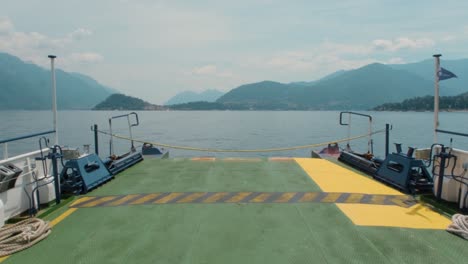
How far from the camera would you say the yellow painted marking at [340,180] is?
656cm

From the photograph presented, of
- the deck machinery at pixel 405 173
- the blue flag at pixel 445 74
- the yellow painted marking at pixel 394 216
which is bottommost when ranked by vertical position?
the yellow painted marking at pixel 394 216

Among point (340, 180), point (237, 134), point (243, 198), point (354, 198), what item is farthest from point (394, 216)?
point (237, 134)

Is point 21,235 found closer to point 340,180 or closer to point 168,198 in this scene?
point 168,198

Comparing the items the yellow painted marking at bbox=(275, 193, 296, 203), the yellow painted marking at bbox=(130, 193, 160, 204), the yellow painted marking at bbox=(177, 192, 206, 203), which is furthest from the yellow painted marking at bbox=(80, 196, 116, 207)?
Result: the yellow painted marking at bbox=(275, 193, 296, 203)

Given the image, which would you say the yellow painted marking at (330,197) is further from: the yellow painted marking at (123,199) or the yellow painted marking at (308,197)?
the yellow painted marking at (123,199)

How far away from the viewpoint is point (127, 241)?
416cm

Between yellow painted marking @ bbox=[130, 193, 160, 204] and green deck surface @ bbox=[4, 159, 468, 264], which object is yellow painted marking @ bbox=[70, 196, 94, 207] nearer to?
green deck surface @ bbox=[4, 159, 468, 264]

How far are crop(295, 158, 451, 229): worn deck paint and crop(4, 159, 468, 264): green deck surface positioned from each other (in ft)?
0.72

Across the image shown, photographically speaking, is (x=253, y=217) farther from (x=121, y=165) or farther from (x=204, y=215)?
(x=121, y=165)

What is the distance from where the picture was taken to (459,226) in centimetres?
445

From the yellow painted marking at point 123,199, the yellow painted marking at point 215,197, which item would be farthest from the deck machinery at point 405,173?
the yellow painted marking at point 123,199

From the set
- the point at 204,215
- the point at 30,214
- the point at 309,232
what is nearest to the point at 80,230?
the point at 30,214

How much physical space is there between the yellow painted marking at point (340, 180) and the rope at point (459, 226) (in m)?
1.69

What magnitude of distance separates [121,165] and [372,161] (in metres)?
6.66
